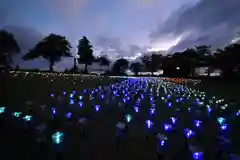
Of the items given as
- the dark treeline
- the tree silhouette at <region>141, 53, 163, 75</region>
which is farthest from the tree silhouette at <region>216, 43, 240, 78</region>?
the tree silhouette at <region>141, 53, 163, 75</region>

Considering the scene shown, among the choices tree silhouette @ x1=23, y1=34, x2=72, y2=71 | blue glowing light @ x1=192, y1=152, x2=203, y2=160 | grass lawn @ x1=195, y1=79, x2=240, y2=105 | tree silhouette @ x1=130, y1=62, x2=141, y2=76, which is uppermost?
tree silhouette @ x1=23, y1=34, x2=72, y2=71

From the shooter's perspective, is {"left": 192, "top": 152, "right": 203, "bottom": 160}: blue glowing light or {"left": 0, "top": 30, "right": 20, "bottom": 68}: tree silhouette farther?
{"left": 0, "top": 30, "right": 20, "bottom": 68}: tree silhouette

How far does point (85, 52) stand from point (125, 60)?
42108 millimetres

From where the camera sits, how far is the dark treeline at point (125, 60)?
3291cm

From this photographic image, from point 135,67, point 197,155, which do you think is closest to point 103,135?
point 197,155

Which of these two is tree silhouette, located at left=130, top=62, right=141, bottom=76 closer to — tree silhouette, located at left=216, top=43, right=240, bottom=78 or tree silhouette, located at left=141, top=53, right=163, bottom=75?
tree silhouette, located at left=141, top=53, right=163, bottom=75

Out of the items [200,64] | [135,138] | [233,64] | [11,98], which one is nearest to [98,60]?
[200,64]

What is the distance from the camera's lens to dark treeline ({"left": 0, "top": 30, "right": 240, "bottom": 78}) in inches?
1296

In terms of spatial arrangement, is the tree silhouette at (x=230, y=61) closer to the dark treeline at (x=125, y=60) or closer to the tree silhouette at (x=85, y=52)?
the dark treeline at (x=125, y=60)

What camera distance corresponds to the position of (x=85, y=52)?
76875 millimetres

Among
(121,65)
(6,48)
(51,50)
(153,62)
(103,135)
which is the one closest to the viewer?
(103,135)

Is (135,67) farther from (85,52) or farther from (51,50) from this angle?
(51,50)

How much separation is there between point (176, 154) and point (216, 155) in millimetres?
1243

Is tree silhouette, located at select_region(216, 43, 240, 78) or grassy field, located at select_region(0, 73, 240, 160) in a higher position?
tree silhouette, located at select_region(216, 43, 240, 78)
